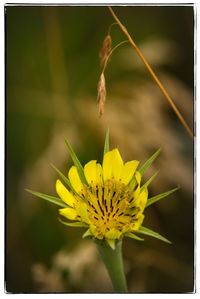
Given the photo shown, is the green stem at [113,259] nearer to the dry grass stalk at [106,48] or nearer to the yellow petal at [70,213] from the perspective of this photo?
the yellow petal at [70,213]

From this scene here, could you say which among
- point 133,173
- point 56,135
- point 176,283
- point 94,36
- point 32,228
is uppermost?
point 94,36

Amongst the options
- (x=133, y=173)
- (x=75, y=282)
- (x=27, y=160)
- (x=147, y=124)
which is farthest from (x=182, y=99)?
(x=75, y=282)

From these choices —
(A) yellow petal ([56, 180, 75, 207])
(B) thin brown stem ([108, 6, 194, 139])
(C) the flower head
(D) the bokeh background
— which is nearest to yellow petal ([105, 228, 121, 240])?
(C) the flower head

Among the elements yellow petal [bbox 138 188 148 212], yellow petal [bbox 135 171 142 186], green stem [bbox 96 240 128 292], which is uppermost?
yellow petal [bbox 135 171 142 186]

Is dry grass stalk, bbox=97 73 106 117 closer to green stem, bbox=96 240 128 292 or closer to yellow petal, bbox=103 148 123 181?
yellow petal, bbox=103 148 123 181

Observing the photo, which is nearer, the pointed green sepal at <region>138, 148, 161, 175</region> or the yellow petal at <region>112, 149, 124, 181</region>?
the pointed green sepal at <region>138, 148, 161, 175</region>

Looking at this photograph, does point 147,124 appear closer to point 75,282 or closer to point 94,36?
point 94,36
